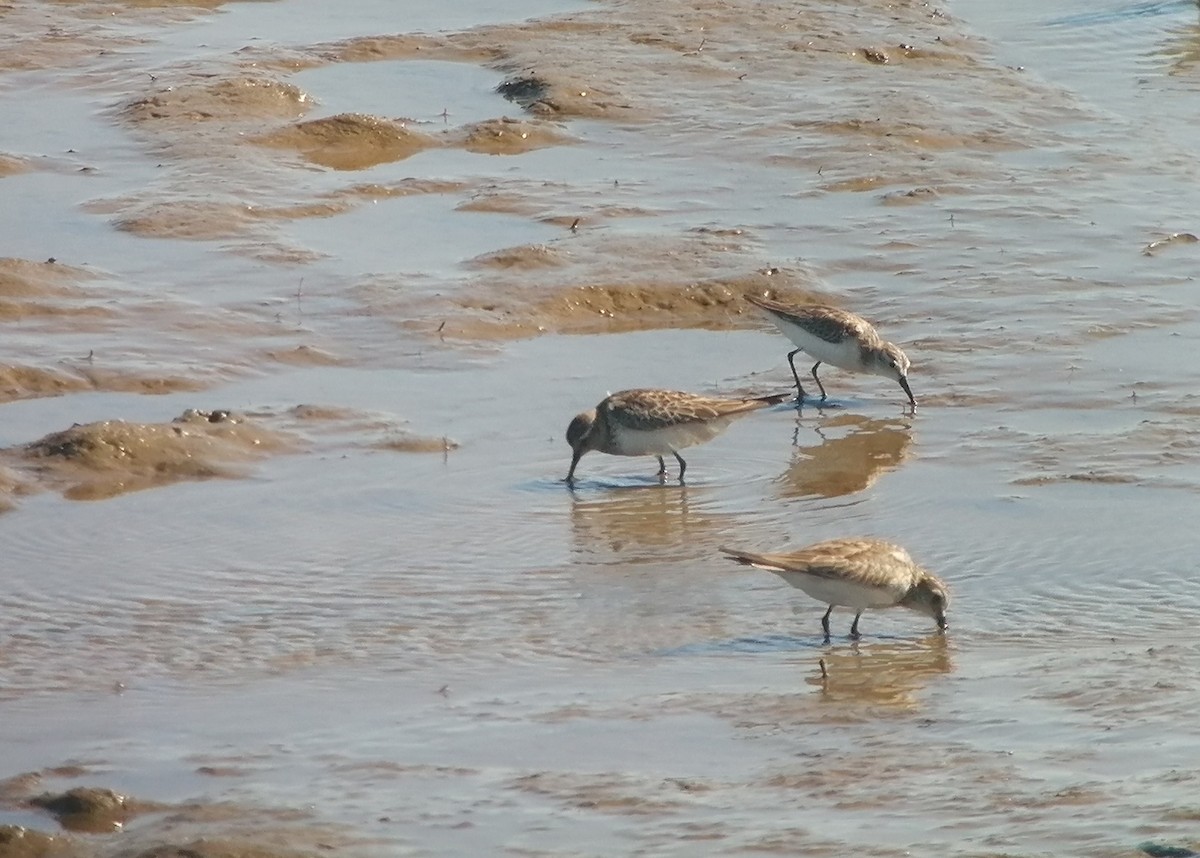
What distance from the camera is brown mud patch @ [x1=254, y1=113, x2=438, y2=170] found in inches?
720

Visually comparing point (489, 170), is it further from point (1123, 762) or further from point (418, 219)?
point (1123, 762)

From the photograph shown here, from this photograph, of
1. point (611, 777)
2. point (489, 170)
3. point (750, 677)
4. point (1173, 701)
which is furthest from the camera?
point (489, 170)

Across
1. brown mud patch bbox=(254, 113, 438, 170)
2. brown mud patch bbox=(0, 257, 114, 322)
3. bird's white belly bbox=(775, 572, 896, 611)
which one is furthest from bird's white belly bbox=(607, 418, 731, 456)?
brown mud patch bbox=(254, 113, 438, 170)

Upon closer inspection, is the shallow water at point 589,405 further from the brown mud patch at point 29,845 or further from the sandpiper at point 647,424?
the sandpiper at point 647,424

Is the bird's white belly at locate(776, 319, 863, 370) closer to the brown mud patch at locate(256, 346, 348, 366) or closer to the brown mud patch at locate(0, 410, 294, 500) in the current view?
the brown mud patch at locate(256, 346, 348, 366)

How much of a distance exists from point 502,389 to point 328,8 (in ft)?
38.7

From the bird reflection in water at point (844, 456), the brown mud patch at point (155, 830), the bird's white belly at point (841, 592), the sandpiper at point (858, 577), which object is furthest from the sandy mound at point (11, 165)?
the brown mud patch at point (155, 830)

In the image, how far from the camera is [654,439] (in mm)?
11953

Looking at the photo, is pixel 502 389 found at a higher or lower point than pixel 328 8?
lower

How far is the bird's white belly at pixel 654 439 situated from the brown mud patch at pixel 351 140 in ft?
22.5

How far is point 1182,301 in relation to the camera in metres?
14.8

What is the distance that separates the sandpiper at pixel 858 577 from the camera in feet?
30.5

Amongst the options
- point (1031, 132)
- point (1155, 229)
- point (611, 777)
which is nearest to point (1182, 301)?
point (1155, 229)

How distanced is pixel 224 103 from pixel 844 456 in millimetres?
8578
